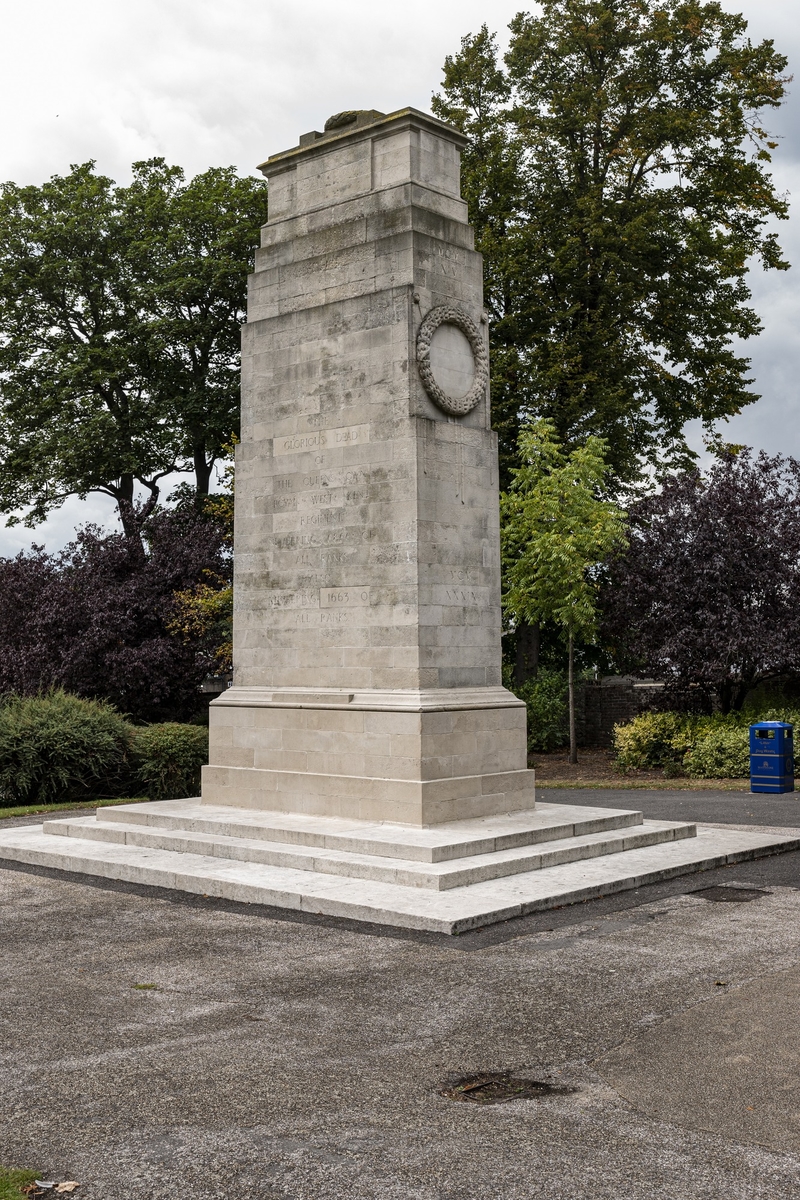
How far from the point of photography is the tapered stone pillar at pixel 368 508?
13008 millimetres

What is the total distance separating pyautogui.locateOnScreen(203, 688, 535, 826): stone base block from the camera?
1262cm

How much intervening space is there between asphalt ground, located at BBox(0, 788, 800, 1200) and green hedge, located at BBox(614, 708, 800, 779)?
12.2 m

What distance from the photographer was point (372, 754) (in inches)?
509

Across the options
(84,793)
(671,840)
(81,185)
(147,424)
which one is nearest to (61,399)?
(147,424)

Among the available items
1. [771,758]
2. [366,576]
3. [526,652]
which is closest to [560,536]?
[526,652]

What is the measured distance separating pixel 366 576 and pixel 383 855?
336 cm

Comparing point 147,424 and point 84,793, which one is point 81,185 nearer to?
point 147,424

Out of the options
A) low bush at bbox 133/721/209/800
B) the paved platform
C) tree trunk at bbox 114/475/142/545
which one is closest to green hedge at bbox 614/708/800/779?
the paved platform

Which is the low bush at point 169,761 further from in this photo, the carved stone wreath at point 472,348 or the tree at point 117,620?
the carved stone wreath at point 472,348

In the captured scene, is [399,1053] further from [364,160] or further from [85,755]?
[85,755]

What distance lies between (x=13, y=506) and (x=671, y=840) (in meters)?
26.1

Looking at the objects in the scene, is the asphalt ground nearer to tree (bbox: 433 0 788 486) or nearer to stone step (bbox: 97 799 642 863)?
stone step (bbox: 97 799 642 863)

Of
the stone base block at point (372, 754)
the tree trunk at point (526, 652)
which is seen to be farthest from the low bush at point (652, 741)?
the stone base block at point (372, 754)

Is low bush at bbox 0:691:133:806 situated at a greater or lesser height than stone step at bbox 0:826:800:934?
greater
